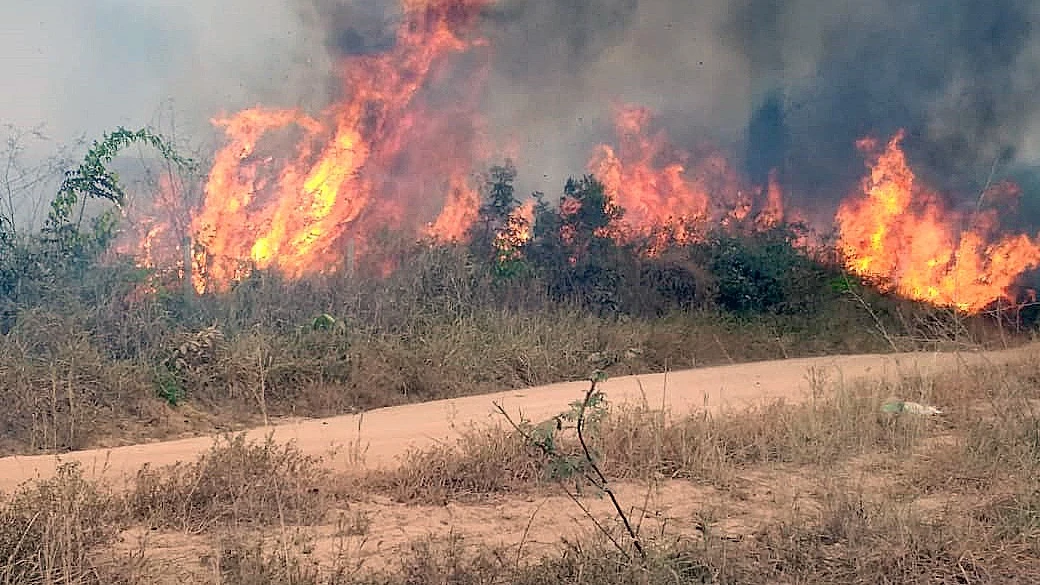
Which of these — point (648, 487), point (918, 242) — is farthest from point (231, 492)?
point (918, 242)

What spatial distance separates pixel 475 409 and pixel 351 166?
8.90 m

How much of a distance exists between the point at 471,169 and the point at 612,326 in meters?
6.07

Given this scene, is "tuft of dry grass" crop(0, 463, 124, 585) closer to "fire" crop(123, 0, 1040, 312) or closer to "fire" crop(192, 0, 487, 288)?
"fire" crop(192, 0, 487, 288)

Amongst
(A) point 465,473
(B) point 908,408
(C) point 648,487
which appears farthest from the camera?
(B) point 908,408

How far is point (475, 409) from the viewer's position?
11578 millimetres

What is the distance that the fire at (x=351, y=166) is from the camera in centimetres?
1702

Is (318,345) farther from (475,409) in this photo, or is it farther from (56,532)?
(56,532)

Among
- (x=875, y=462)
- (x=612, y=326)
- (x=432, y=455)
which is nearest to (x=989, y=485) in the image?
(x=875, y=462)

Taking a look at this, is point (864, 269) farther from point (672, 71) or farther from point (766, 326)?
point (672, 71)

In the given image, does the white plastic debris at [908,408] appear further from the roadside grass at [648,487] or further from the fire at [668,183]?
the fire at [668,183]

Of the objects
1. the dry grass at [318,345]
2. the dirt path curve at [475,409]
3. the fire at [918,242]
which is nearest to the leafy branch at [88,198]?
the dry grass at [318,345]

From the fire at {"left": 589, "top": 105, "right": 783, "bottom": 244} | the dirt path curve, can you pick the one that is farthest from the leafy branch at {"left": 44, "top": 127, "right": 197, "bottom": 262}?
the fire at {"left": 589, "top": 105, "right": 783, "bottom": 244}

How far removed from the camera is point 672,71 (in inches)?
884

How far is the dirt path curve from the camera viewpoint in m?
7.93
